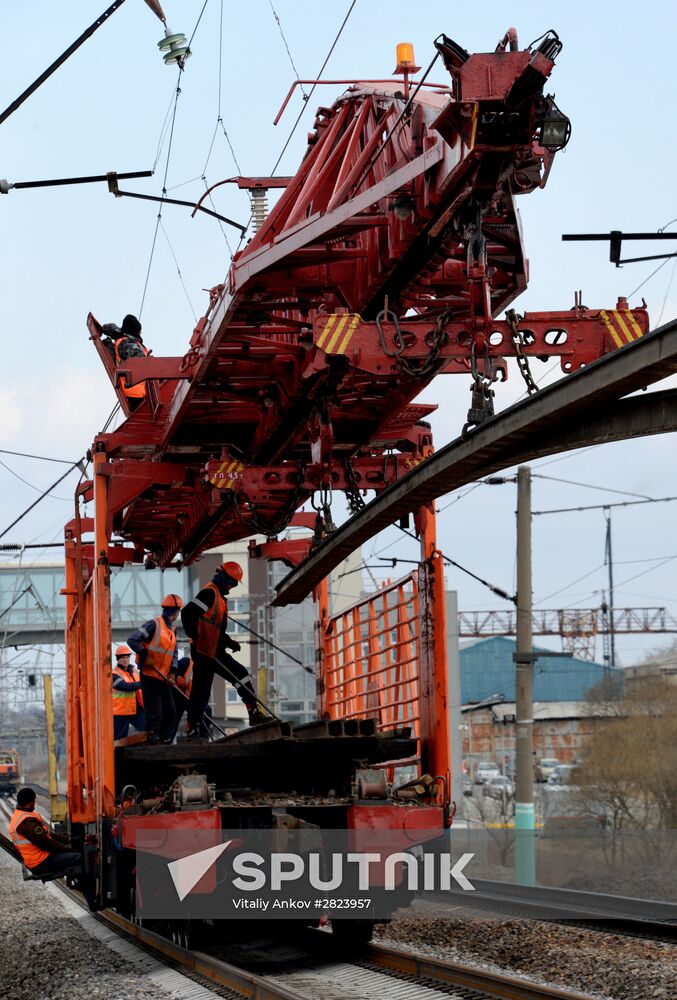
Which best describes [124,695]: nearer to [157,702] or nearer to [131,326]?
[157,702]

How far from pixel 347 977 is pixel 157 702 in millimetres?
3999

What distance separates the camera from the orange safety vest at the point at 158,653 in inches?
497

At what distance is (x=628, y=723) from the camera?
133 feet

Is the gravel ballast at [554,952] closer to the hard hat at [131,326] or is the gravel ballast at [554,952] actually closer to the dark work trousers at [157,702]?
the dark work trousers at [157,702]

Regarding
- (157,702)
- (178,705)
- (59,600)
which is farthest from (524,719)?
(59,600)

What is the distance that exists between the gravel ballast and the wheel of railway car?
0.47 m

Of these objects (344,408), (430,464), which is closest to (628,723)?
(344,408)

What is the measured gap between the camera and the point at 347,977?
9328mm

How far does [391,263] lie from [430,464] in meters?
2.52

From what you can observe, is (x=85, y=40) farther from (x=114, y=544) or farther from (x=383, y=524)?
(x=114, y=544)

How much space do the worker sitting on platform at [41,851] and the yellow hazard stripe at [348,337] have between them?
561 centimetres

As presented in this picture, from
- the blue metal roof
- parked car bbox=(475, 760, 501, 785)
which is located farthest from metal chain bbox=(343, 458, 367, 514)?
the blue metal roof

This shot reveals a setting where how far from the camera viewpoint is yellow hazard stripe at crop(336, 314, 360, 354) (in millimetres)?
10016

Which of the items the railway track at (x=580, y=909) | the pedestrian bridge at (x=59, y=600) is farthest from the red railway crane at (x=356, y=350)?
the pedestrian bridge at (x=59, y=600)
